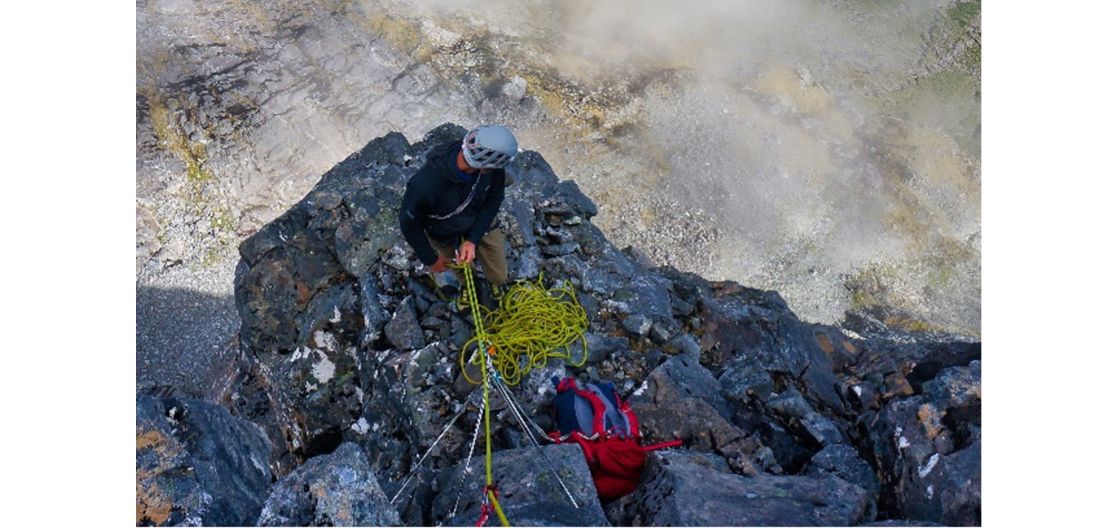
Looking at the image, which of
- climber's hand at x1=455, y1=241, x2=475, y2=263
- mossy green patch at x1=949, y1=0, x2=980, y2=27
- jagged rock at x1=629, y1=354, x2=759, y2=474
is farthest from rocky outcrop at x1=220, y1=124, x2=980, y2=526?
mossy green patch at x1=949, y1=0, x2=980, y2=27

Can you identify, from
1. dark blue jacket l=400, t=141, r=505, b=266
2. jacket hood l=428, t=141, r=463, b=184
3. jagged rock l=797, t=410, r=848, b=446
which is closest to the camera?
jacket hood l=428, t=141, r=463, b=184

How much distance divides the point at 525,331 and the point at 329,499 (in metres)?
3.66

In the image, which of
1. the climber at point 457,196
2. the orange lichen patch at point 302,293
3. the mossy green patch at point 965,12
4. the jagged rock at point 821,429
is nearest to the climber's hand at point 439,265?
the climber at point 457,196

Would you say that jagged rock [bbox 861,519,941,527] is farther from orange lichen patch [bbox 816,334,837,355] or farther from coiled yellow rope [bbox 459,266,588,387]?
orange lichen patch [bbox 816,334,837,355]

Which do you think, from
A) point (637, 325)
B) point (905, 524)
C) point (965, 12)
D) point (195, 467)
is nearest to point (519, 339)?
point (637, 325)

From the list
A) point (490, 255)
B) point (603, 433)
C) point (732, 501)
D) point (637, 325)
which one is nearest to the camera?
point (732, 501)

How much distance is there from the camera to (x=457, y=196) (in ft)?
23.8

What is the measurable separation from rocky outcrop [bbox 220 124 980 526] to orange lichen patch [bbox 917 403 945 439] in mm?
18

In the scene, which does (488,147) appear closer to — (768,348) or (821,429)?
(821,429)

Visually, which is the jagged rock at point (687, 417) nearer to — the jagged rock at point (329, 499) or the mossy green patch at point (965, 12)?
the jagged rock at point (329, 499)

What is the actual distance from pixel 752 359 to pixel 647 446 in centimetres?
281

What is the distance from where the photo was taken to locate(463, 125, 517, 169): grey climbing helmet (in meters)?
6.40

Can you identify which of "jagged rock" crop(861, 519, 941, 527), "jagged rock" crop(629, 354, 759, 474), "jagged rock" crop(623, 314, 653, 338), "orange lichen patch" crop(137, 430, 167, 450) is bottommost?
"jagged rock" crop(623, 314, 653, 338)

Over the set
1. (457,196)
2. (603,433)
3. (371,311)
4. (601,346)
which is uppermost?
(457,196)
